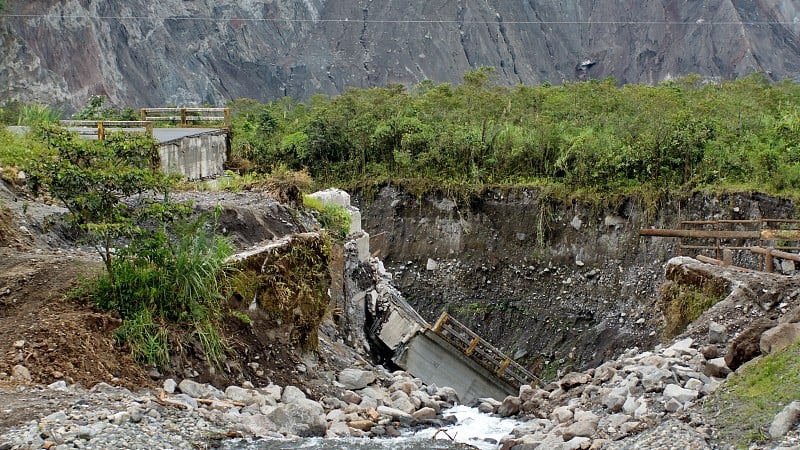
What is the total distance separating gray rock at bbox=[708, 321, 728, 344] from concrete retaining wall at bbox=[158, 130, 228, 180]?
11.7 m

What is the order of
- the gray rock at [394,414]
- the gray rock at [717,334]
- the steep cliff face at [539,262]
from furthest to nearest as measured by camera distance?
the steep cliff face at [539,262]
the gray rock at [717,334]
the gray rock at [394,414]

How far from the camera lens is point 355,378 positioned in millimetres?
12922

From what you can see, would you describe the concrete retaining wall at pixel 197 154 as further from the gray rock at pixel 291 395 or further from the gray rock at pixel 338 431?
the gray rock at pixel 338 431

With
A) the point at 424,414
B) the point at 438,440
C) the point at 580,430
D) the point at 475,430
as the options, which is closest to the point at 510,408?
the point at 475,430

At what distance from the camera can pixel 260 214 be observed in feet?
50.1

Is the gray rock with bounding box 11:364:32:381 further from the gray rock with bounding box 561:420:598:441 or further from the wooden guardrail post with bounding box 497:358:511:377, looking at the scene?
the wooden guardrail post with bounding box 497:358:511:377

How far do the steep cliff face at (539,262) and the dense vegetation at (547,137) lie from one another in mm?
830

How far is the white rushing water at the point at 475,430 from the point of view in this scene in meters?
10.8

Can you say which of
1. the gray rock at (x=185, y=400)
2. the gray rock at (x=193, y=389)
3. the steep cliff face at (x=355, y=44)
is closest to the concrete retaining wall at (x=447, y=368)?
the gray rock at (x=193, y=389)

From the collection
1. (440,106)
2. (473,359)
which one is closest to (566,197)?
(440,106)

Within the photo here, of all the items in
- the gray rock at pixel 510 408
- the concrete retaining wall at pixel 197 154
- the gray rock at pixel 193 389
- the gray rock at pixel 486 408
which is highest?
the concrete retaining wall at pixel 197 154

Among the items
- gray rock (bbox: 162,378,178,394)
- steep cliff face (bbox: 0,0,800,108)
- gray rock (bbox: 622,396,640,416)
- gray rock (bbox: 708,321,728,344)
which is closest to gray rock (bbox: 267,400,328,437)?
gray rock (bbox: 162,378,178,394)

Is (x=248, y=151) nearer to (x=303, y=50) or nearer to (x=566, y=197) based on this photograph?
(x=566, y=197)

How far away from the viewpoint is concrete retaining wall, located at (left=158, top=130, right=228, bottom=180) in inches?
801
